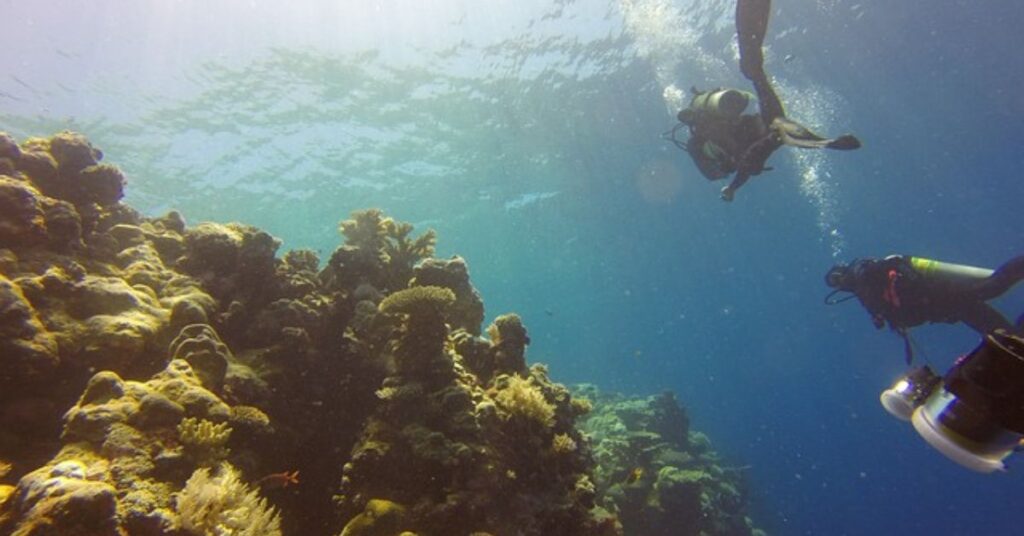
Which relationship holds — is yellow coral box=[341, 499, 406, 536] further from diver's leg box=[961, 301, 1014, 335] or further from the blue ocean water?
the blue ocean water

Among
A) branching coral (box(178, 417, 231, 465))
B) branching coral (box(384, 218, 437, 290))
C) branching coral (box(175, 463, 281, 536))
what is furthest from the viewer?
branching coral (box(384, 218, 437, 290))

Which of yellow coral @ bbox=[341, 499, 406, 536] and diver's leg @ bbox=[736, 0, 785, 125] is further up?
diver's leg @ bbox=[736, 0, 785, 125]

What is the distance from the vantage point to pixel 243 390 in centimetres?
551

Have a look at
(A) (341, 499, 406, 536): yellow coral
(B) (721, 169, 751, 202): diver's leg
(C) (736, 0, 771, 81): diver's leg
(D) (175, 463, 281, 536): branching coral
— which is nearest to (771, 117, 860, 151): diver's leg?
(C) (736, 0, 771, 81): diver's leg

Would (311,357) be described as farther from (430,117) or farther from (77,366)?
(430,117)

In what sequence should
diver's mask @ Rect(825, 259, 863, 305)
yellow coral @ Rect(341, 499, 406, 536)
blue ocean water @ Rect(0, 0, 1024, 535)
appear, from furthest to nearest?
blue ocean water @ Rect(0, 0, 1024, 535), diver's mask @ Rect(825, 259, 863, 305), yellow coral @ Rect(341, 499, 406, 536)

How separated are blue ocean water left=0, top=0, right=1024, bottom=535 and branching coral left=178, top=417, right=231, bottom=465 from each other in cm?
1596

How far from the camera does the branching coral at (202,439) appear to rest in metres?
4.08

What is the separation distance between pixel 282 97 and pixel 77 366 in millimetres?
22283

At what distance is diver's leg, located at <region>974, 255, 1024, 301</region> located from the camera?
8.59 metres

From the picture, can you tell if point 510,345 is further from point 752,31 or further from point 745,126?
point 752,31

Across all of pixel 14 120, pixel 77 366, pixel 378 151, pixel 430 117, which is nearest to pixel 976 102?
pixel 430 117

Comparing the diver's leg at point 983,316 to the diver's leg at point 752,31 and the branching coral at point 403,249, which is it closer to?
the diver's leg at point 752,31

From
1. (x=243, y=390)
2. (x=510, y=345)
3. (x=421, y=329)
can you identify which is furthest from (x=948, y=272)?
(x=243, y=390)
